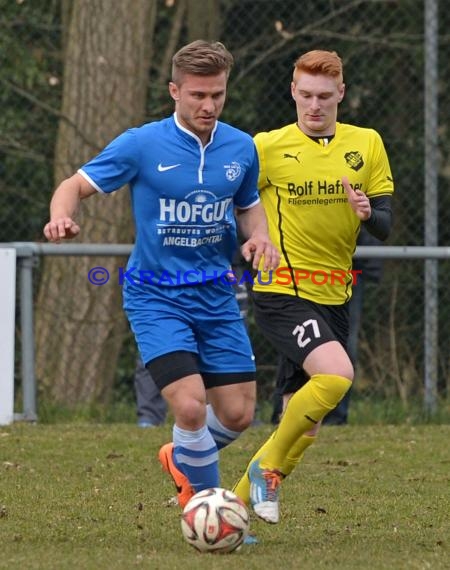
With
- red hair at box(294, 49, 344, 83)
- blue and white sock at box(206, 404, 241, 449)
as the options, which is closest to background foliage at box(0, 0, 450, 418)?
red hair at box(294, 49, 344, 83)

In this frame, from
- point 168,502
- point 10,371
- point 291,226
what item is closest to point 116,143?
point 291,226

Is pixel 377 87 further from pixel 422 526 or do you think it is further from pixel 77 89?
pixel 422 526

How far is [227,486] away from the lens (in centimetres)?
717

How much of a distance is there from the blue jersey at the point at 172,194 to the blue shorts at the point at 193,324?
5 centimetres

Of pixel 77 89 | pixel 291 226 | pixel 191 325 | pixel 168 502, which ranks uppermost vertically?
pixel 77 89

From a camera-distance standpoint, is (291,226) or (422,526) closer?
(422,526)

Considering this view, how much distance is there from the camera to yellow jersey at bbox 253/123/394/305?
6.60 m

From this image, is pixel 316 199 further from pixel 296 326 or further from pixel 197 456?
pixel 197 456

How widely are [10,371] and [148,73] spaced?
289cm

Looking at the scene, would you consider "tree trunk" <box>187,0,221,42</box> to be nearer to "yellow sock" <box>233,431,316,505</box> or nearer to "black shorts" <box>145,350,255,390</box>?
"yellow sock" <box>233,431,316,505</box>

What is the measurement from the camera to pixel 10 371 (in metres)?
9.38

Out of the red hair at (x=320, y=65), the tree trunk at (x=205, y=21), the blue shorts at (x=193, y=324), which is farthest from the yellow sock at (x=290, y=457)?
the tree trunk at (x=205, y=21)

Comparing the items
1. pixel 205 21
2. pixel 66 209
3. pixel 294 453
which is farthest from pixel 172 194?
pixel 205 21

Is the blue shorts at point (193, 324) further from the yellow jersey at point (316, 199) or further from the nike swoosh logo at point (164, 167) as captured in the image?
the yellow jersey at point (316, 199)
